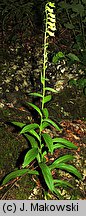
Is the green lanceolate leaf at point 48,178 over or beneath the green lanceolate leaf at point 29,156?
beneath

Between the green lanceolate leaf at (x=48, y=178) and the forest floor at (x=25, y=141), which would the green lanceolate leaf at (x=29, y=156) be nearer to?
the green lanceolate leaf at (x=48, y=178)

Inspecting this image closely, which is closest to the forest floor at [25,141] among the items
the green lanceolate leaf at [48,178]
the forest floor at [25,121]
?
the forest floor at [25,121]

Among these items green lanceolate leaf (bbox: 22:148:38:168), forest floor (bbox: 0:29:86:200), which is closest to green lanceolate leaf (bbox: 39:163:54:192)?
green lanceolate leaf (bbox: 22:148:38:168)

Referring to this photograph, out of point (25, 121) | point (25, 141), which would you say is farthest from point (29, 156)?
point (25, 121)

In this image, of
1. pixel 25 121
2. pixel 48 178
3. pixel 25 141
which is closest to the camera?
pixel 48 178

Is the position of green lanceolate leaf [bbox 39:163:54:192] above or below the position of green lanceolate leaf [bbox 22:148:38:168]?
below

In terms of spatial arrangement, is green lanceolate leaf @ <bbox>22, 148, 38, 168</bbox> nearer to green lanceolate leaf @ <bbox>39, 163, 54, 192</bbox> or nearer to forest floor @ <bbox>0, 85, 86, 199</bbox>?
green lanceolate leaf @ <bbox>39, 163, 54, 192</bbox>

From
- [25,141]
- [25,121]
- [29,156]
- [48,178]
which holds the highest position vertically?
[25,121]

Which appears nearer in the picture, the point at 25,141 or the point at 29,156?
the point at 29,156

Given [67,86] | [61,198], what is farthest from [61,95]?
[61,198]

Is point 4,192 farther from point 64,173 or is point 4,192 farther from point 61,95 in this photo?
point 61,95

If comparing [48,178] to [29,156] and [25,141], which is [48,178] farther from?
[25,141]
